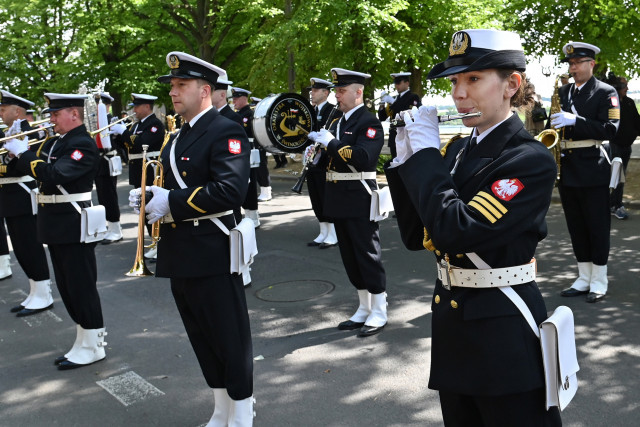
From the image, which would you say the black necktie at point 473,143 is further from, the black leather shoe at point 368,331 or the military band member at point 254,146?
the military band member at point 254,146

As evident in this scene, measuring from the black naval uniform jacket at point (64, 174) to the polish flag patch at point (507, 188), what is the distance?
13.2 ft

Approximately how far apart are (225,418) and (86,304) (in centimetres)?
190

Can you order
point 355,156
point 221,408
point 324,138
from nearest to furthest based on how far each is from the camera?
point 221,408 → point 355,156 → point 324,138

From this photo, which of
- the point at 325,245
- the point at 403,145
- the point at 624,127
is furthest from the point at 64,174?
the point at 624,127

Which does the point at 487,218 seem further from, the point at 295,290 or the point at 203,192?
the point at 295,290

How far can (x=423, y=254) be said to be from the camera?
28.1ft

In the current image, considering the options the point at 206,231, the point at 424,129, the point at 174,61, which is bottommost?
the point at 206,231

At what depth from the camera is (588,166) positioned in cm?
647

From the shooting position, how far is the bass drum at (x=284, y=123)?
22.3 ft

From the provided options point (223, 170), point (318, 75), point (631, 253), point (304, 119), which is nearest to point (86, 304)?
point (223, 170)

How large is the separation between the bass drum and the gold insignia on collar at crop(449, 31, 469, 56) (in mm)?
4323

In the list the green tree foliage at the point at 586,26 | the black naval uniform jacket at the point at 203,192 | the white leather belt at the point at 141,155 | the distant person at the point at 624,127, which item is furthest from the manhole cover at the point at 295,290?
the green tree foliage at the point at 586,26

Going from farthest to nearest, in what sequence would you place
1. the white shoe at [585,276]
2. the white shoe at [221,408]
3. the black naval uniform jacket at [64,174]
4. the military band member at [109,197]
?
the military band member at [109,197]
the white shoe at [585,276]
the black naval uniform jacket at [64,174]
the white shoe at [221,408]

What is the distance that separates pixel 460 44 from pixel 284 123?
14.7 ft
